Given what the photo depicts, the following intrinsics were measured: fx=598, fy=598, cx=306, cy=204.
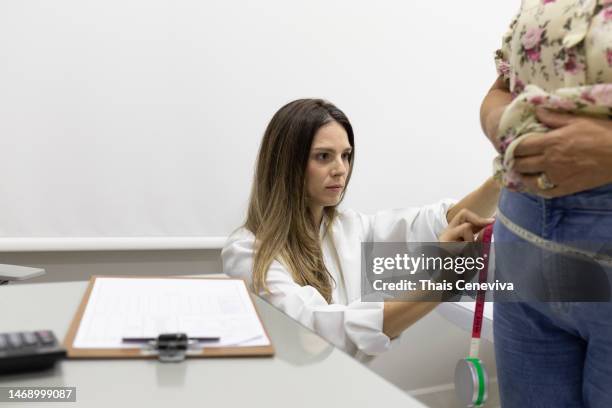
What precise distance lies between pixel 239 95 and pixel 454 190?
775 millimetres

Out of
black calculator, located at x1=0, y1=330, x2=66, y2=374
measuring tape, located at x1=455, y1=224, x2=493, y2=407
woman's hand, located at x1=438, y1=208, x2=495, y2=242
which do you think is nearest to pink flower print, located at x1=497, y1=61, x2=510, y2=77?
woman's hand, located at x1=438, y1=208, x2=495, y2=242

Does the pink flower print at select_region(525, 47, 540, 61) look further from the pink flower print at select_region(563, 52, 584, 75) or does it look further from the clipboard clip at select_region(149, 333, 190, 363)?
the clipboard clip at select_region(149, 333, 190, 363)

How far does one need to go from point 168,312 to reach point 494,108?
457mm

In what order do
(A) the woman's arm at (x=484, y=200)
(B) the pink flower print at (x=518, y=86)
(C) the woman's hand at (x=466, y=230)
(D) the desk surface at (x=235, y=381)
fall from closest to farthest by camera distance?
(D) the desk surface at (x=235, y=381)
(B) the pink flower print at (x=518, y=86)
(C) the woman's hand at (x=466, y=230)
(A) the woman's arm at (x=484, y=200)

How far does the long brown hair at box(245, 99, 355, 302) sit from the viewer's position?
1.21m

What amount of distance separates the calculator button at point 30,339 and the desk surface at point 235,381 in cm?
3

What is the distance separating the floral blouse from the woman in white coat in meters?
0.54

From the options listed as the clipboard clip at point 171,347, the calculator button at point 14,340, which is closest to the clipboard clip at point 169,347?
the clipboard clip at point 171,347

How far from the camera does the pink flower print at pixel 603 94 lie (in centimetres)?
58

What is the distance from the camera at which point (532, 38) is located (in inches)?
25.7

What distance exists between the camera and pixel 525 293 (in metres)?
0.69

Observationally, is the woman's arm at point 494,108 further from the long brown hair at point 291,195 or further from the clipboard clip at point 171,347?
the long brown hair at point 291,195

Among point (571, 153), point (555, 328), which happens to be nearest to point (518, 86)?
point (571, 153)

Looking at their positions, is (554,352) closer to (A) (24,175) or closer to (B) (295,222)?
(B) (295,222)
